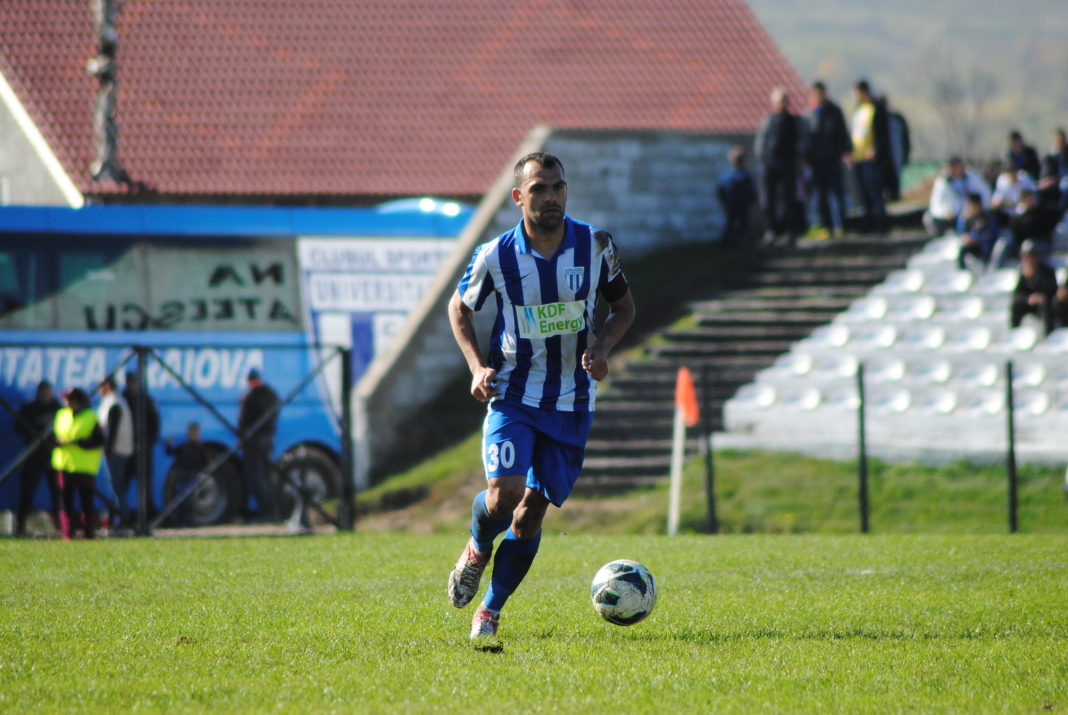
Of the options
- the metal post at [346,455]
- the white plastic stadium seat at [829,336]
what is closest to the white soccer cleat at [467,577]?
the metal post at [346,455]

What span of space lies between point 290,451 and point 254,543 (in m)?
6.71

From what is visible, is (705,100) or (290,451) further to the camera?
(705,100)

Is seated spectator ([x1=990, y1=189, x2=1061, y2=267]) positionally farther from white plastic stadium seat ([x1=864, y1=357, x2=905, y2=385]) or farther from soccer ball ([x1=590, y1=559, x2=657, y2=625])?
soccer ball ([x1=590, y1=559, x2=657, y2=625])

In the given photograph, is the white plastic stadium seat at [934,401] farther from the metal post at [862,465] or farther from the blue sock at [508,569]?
the blue sock at [508,569]

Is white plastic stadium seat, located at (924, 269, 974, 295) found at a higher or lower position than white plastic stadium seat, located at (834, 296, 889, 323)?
higher

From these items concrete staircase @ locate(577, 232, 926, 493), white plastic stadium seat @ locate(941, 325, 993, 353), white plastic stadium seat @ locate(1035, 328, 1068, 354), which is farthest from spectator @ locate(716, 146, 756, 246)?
white plastic stadium seat @ locate(1035, 328, 1068, 354)

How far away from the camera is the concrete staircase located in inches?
804

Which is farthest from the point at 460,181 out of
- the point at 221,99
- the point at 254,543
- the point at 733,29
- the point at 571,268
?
the point at 571,268

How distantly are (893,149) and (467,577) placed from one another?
1762cm

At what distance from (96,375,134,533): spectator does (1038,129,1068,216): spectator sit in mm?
12080

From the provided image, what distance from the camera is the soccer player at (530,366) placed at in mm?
7594

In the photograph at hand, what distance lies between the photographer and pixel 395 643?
7.46 metres

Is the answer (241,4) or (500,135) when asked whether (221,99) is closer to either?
(241,4)

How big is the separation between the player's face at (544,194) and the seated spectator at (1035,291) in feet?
43.5
